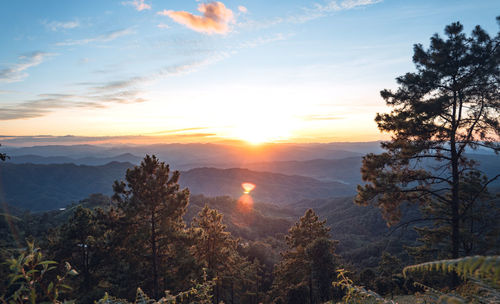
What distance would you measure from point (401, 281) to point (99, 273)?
22.7m

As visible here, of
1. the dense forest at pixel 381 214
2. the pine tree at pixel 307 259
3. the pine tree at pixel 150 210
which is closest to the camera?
the dense forest at pixel 381 214

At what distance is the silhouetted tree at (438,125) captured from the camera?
430 inches

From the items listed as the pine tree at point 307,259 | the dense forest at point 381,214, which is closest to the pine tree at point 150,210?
the dense forest at point 381,214

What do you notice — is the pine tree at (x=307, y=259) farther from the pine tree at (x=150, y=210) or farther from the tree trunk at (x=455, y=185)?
the pine tree at (x=150, y=210)

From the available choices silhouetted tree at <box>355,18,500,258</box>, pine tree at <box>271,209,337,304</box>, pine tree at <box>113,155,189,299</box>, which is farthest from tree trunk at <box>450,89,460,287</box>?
pine tree at <box>113,155,189,299</box>

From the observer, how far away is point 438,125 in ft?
38.6

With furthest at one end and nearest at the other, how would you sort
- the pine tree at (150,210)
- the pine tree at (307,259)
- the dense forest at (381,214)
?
the pine tree at (307,259) < the pine tree at (150,210) < the dense forest at (381,214)

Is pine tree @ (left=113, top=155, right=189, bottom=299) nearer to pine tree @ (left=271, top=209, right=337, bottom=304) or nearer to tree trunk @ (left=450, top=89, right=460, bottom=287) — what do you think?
pine tree @ (left=271, top=209, right=337, bottom=304)

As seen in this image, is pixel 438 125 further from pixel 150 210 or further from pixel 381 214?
pixel 150 210

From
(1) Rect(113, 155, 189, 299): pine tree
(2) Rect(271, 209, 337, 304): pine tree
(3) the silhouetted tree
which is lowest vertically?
(2) Rect(271, 209, 337, 304): pine tree

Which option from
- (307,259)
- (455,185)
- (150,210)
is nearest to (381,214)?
(307,259)

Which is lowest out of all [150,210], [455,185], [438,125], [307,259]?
[307,259]

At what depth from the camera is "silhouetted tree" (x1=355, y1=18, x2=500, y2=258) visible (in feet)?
35.9

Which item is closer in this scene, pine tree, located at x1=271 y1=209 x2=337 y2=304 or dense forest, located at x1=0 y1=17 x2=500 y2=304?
dense forest, located at x1=0 y1=17 x2=500 y2=304
